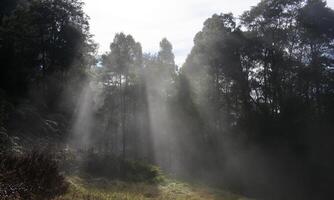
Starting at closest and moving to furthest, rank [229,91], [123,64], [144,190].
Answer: [144,190] → [229,91] → [123,64]

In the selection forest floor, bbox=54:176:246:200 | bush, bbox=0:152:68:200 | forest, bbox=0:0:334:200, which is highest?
forest, bbox=0:0:334:200

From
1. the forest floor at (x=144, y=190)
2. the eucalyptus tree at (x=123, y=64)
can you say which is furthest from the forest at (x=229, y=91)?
the eucalyptus tree at (x=123, y=64)

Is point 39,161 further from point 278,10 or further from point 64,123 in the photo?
point 278,10

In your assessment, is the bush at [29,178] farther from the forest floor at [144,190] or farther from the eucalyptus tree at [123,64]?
the eucalyptus tree at [123,64]

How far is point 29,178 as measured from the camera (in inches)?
489

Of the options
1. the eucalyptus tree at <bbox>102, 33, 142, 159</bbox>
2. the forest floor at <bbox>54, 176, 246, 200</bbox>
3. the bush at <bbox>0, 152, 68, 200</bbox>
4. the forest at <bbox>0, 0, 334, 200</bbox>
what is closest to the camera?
the bush at <bbox>0, 152, 68, 200</bbox>

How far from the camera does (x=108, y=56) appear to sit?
47.7 meters

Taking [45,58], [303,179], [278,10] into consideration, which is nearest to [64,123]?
[45,58]

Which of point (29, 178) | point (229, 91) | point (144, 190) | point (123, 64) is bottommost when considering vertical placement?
point (144, 190)

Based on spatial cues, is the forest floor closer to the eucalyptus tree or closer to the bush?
the bush

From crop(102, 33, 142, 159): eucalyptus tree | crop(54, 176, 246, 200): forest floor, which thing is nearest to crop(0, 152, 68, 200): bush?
crop(54, 176, 246, 200): forest floor

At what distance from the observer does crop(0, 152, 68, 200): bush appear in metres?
10.7

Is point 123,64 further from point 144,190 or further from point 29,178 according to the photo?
point 29,178

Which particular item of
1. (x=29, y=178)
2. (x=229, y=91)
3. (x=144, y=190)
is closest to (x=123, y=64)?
(x=229, y=91)
